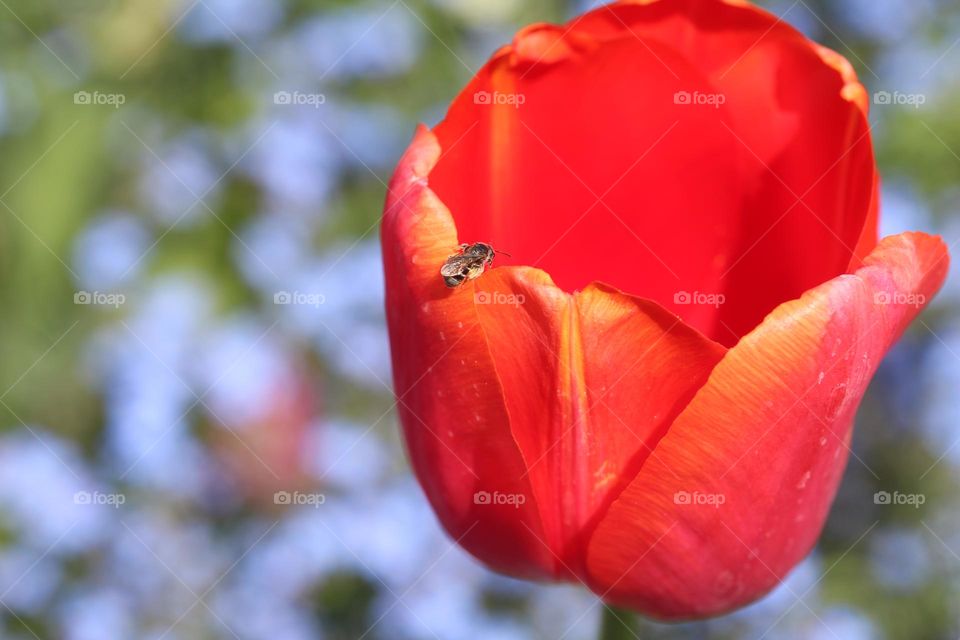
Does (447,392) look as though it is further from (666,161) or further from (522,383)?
(666,161)

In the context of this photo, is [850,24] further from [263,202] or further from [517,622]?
[517,622]

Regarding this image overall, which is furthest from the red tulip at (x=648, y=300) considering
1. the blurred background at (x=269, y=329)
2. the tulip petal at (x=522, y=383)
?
the blurred background at (x=269, y=329)

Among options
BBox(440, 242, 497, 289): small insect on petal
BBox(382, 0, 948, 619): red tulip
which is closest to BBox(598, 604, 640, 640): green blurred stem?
BBox(382, 0, 948, 619): red tulip

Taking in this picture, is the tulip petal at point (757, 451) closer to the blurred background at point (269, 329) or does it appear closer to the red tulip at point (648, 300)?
the red tulip at point (648, 300)

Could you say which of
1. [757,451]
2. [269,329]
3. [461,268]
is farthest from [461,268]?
[269,329]

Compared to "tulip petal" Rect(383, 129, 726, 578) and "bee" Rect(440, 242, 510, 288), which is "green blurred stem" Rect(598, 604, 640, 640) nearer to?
"tulip petal" Rect(383, 129, 726, 578)

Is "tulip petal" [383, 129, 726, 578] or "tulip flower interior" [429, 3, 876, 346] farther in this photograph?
"tulip flower interior" [429, 3, 876, 346]

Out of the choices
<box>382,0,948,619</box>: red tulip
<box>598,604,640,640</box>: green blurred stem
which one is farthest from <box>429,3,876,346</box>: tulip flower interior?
<box>598,604,640,640</box>: green blurred stem

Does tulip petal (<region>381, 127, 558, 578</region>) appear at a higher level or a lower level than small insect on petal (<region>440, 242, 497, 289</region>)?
lower

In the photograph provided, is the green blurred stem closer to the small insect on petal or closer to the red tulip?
the red tulip

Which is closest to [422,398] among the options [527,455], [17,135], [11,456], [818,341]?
[527,455]
